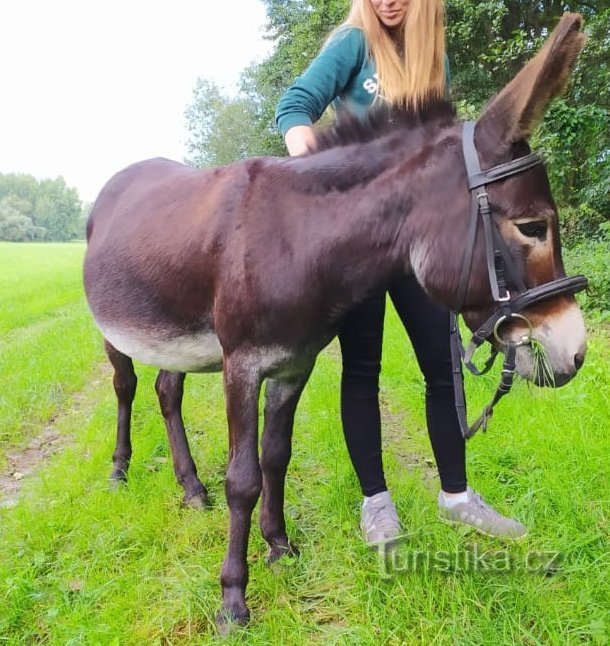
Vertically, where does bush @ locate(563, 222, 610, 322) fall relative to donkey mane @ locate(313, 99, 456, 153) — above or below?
below


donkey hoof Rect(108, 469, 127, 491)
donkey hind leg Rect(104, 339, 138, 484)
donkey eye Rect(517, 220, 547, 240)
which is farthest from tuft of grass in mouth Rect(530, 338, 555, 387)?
donkey hind leg Rect(104, 339, 138, 484)

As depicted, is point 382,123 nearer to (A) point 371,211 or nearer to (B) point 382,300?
(A) point 371,211

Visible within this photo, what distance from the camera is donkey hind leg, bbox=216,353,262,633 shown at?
2018 millimetres

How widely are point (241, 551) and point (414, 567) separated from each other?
2.23 ft

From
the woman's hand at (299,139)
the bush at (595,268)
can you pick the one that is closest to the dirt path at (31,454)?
the woman's hand at (299,139)

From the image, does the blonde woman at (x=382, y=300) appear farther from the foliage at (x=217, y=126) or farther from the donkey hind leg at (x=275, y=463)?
the foliage at (x=217, y=126)

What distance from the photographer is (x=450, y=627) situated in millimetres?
1874

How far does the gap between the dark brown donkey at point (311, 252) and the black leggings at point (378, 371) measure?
0.99 feet

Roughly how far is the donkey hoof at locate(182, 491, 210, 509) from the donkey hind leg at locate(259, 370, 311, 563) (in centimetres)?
55

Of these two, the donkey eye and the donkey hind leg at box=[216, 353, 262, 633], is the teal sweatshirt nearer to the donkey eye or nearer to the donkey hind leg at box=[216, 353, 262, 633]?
the donkey eye

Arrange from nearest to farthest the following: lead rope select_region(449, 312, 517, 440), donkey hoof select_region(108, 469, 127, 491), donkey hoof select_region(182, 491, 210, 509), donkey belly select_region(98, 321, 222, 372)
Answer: lead rope select_region(449, 312, 517, 440) → donkey belly select_region(98, 321, 222, 372) → donkey hoof select_region(182, 491, 210, 509) → donkey hoof select_region(108, 469, 127, 491)

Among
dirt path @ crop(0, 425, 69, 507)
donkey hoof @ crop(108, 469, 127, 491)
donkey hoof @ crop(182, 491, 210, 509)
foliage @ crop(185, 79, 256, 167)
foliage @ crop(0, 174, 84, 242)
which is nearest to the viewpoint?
donkey hoof @ crop(182, 491, 210, 509)

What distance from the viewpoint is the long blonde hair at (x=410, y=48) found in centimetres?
207

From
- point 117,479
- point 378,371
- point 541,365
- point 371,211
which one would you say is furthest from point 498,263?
point 117,479
